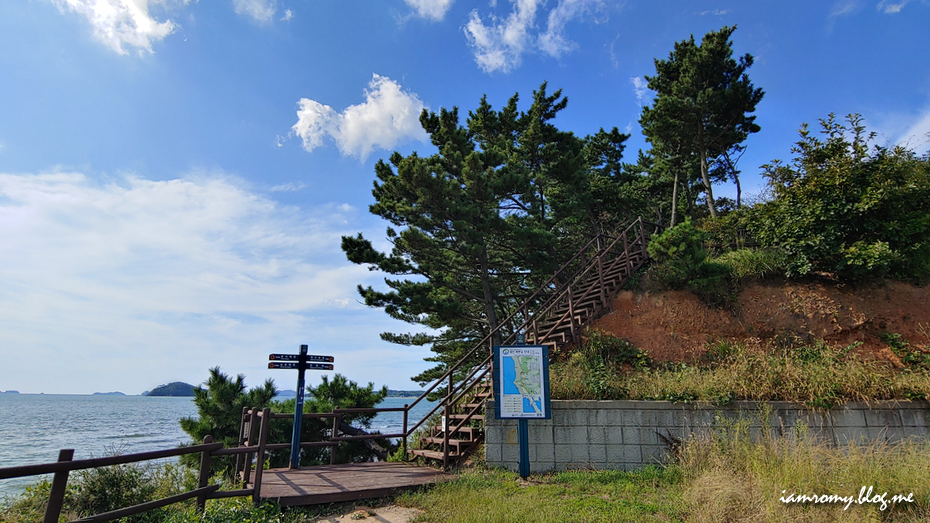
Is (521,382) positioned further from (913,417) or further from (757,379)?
(913,417)

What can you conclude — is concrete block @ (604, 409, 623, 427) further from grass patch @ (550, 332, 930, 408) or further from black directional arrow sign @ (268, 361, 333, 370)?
black directional arrow sign @ (268, 361, 333, 370)

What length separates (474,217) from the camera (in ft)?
50.6

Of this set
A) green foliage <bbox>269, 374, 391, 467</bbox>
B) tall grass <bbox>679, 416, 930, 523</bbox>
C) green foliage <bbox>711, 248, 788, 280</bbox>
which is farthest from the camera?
green foliage <bbox>711, 248, 788, 280</bbox>

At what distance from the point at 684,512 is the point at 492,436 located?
3.55 metres

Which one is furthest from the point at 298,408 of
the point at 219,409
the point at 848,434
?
the point at 848,434

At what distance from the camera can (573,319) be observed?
1129cm

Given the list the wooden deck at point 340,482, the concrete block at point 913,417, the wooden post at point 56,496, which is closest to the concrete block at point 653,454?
the wooden deck at point 340,482

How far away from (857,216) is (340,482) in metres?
12.9

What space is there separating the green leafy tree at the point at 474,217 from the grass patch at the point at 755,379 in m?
4.59

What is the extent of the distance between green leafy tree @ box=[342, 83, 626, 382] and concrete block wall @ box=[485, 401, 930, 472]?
5159 mm

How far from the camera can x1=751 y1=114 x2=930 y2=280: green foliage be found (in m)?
10.9

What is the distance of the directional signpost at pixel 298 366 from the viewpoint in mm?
9094

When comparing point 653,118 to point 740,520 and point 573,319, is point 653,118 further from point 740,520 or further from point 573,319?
point 740,520

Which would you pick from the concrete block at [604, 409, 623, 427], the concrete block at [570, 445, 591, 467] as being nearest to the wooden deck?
the concrete block at [570, 445, 591, 467]
